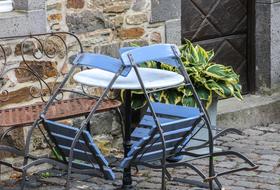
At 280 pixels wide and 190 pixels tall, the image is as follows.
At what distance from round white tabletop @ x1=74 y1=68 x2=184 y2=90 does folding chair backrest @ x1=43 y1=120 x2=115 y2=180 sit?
1.28ft

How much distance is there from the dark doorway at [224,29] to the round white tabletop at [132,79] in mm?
2344

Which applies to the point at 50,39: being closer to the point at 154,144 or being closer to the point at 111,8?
the point at 111,8

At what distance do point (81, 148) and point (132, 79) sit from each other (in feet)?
2.14

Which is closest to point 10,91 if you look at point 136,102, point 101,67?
point 136,102

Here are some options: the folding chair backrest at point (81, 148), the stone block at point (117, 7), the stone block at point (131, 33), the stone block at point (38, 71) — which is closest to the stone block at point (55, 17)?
the stone block at point (38, 71)

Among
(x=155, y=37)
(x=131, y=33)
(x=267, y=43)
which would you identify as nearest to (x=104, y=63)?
(x=131, y=33)

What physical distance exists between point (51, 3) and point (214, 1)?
2.25m

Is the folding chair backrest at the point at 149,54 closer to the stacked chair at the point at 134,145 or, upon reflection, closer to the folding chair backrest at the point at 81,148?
the stacked chair at the point at 134,145

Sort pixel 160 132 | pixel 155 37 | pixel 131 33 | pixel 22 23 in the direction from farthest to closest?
pixel 155 37
pixel 131 33
pixel 22 23
pixel 160 132

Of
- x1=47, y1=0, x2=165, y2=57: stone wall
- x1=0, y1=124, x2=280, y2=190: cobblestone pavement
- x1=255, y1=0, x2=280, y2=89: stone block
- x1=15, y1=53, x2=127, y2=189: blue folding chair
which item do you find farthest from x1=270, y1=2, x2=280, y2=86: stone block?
x1=15, y1=53, x2=127, y2=189: blue folding chair

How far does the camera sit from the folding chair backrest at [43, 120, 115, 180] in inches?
201

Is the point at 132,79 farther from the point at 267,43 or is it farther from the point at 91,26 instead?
the point at 267,43

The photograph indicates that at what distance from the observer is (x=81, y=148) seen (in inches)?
205

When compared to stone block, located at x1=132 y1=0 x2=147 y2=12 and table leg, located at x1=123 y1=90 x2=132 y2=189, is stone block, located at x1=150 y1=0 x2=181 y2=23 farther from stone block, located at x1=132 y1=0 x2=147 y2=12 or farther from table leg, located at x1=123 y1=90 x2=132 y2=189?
table leg, located at x1=123 y1=90 x2=132 y2=189
